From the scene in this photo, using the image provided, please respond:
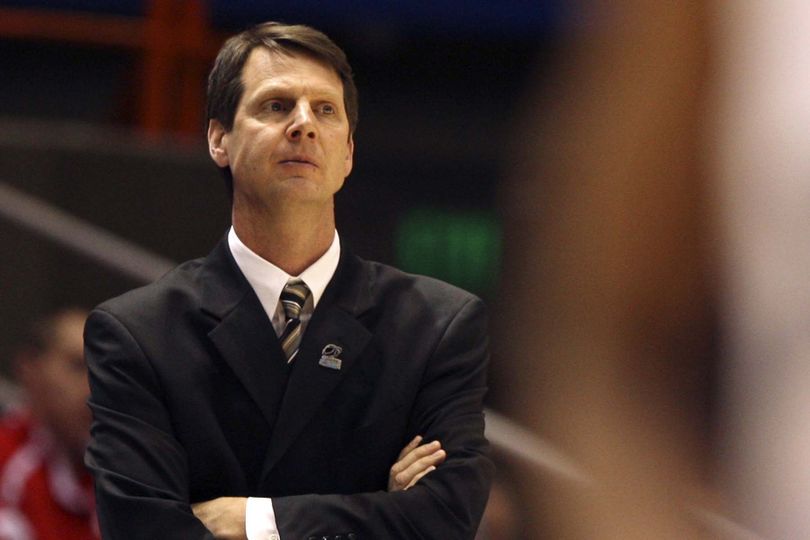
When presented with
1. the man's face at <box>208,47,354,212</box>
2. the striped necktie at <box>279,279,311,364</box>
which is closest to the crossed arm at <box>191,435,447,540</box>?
the striped necktie at <box>279,279,311,364</box>

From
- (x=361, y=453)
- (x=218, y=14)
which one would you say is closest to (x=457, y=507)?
(x=361, y=453)

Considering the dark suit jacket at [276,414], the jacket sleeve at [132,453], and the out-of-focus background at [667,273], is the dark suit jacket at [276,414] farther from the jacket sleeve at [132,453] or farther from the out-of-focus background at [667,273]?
the out-of-focus background at [667,273]

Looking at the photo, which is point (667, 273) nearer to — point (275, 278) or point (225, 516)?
point (225, 516)

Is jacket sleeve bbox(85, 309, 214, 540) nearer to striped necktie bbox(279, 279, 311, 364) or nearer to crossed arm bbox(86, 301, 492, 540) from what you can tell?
crossed arm bbox(86, 301, 492, 540)

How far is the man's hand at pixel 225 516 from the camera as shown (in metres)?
2.34

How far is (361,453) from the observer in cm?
242

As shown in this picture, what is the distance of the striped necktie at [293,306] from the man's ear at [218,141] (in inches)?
9.7

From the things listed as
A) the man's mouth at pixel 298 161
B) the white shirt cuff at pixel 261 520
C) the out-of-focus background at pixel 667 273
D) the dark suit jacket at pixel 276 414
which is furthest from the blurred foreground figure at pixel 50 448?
the out-of-focus background at pixel 667 273

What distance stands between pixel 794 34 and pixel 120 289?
4.70 m

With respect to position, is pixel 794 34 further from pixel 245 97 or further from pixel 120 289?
pixel 120 289

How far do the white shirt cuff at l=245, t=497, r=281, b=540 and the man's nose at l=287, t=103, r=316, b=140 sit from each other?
61 cm

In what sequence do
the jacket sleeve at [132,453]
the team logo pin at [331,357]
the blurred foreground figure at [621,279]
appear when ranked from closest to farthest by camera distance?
the blurred foreground figure at [621,279] < the jacket sleeve at [132,453] < the team logo pin at [331,357]

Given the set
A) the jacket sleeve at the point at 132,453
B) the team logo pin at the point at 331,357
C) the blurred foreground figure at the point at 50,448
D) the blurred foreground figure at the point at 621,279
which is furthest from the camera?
the blurred foreground figure at the point at 50,448

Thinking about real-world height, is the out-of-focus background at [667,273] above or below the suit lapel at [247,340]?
above
